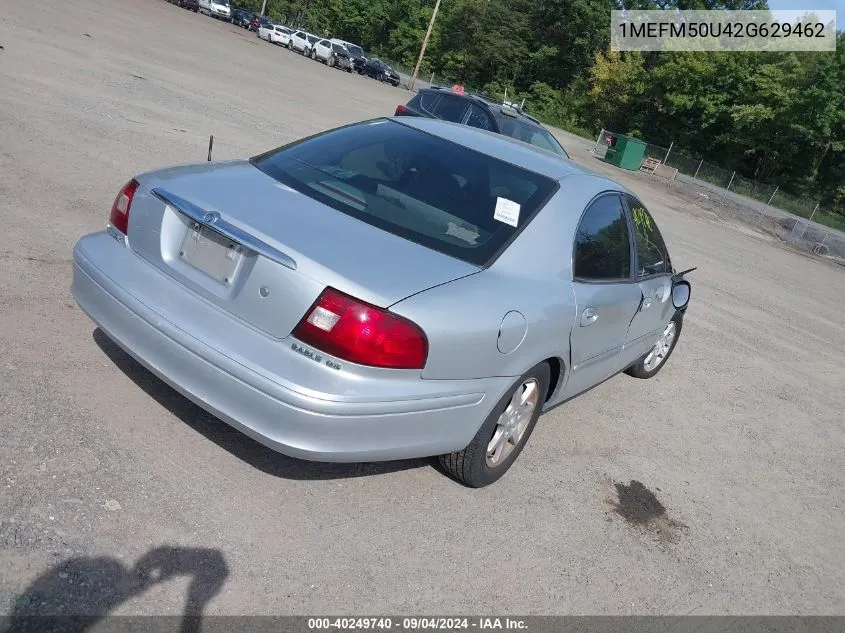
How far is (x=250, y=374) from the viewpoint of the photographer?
296 cm

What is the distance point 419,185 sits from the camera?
3.91 m

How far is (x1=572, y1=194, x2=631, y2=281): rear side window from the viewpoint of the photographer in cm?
409

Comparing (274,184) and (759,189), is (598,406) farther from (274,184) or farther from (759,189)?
(759,189)

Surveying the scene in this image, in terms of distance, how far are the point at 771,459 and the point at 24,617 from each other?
4.98 m

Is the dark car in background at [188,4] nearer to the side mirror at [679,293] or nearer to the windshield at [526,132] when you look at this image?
the windshield at [526,132]

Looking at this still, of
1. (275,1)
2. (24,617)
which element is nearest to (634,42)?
(275,1)

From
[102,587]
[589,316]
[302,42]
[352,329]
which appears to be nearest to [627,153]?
[302,42]

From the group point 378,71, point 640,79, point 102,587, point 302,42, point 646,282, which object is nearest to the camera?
point 102,587

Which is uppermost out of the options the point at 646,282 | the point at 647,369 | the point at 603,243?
the point at 603,243

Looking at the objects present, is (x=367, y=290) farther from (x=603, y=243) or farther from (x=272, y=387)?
(x=603, y=243)

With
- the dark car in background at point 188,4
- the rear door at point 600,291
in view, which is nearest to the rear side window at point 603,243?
the rear door at point 600,291

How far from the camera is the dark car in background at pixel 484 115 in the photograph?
12.2 metres

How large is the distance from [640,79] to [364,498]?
6002 centimetres

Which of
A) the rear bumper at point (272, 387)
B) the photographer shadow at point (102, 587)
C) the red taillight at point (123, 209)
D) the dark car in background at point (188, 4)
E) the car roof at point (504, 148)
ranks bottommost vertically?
the photographer shadow at point (102, 587)
